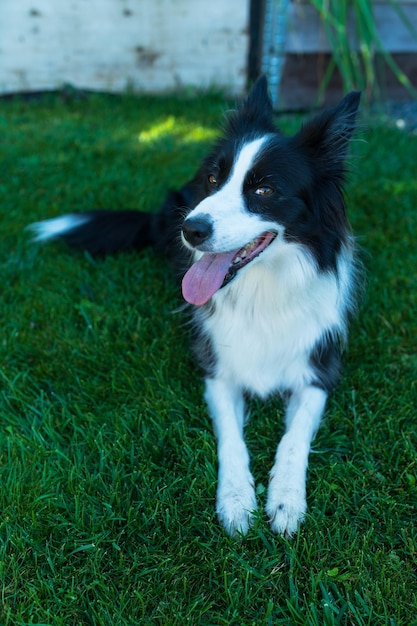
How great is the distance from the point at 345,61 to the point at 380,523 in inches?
161

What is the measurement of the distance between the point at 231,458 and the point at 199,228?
88 centimetres

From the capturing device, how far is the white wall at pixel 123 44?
5.80 meters

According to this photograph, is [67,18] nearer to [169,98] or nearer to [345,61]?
[169,98]

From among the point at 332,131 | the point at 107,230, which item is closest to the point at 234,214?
the point at 332,131

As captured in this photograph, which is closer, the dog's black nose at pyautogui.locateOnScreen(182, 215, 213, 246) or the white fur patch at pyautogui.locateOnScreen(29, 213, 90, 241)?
the dog's black nose at pyautogui.locateOnScreen(182, 215, 213, 246)

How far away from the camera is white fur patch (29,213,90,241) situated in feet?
11.8

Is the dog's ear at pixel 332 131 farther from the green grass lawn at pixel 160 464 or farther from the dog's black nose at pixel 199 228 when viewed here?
the green grass lawn at pixel 160 464

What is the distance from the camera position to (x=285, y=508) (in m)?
1.99

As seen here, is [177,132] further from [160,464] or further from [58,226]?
[160,464]

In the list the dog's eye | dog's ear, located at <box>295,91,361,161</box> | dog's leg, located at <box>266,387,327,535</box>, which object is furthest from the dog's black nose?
dog's leg, located at <box>266,387,327,535</box>

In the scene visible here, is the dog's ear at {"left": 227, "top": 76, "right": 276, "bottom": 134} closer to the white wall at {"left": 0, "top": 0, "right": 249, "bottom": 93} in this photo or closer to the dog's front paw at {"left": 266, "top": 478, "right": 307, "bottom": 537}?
the dog's front paw at {"left": 266, "top": 478, "right": 307, "bottom": 537}

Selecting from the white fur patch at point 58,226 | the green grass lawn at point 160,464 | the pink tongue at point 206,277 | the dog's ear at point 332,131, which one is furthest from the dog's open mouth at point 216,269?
the white fur patch at point 58,226

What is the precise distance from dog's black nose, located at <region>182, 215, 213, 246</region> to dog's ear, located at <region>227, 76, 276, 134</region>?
26.2 inches

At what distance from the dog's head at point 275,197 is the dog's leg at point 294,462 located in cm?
→ 60
